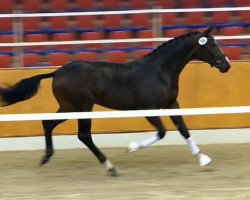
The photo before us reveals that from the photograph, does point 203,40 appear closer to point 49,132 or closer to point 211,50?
point 211,50

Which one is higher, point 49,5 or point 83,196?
point 49,5

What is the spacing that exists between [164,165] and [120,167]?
56cm

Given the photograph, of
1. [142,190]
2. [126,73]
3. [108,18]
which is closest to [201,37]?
[126,73]

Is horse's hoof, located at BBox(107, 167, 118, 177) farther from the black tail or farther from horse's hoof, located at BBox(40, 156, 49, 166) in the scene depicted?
the black tail

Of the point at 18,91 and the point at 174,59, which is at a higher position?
the point at 174,59

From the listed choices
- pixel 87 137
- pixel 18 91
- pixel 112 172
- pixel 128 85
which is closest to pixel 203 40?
pixel 128 85

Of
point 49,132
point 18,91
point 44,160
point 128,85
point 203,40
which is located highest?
point 203,40

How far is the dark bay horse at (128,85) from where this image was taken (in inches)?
274

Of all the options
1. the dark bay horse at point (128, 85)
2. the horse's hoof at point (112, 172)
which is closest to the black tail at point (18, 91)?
the dark bay horse at point (128, 85)

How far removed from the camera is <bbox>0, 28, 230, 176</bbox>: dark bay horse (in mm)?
6965

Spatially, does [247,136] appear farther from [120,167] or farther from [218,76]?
[120,167]

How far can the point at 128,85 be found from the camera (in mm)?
7121

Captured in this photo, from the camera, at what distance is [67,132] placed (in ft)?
28.3

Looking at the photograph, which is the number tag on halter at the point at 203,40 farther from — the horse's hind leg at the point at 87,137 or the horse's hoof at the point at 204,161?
the horse's hind leg at the point at 87,137
